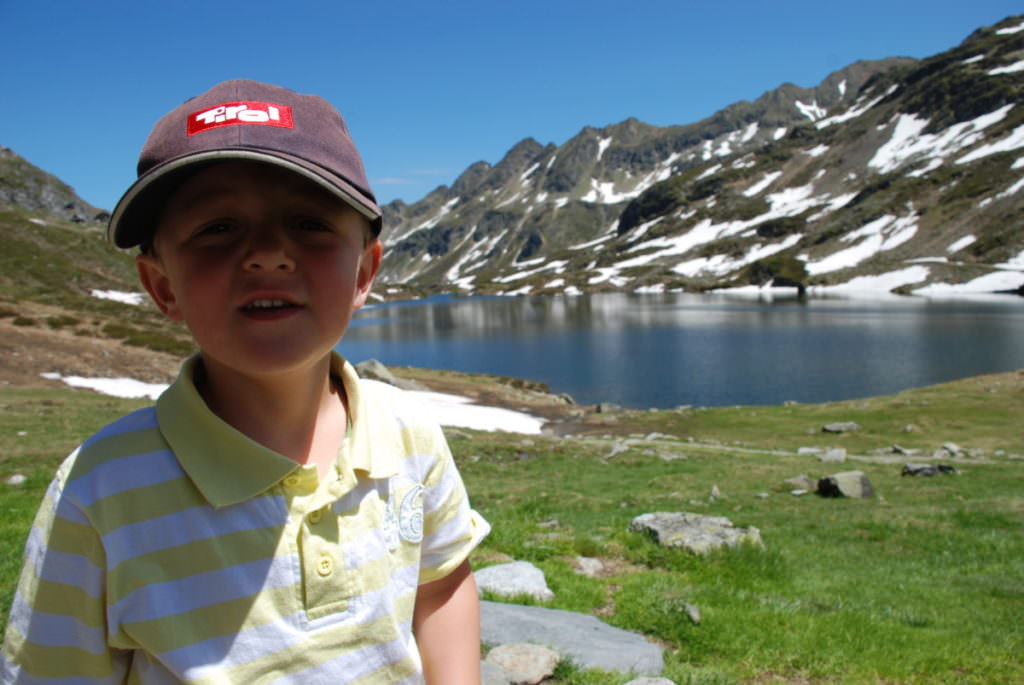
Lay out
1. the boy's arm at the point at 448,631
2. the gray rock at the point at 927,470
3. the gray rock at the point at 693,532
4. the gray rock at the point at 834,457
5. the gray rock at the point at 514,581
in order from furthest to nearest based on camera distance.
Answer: the gray rock at the point at 834,457 → the gray rock at the point at 927,470 → the gray rock at the point at 693,532 → the gray rock at the point at 514,581 → the boy's arm at the point at 448,631

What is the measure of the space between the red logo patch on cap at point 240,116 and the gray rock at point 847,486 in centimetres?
1695

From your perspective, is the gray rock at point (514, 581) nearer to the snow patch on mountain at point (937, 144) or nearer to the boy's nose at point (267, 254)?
the boy's nose at point (267, 254)

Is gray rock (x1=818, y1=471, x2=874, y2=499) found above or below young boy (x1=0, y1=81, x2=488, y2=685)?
below

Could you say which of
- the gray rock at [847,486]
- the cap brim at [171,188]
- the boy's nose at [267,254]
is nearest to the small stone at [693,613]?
the cap brim at [171,188]

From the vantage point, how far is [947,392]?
110 feet

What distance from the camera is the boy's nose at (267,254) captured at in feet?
6.20

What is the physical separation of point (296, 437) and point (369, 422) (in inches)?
9.9

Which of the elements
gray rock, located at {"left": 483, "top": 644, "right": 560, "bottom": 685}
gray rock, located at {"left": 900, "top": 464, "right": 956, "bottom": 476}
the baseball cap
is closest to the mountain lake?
gray rock, located at {"left": 900, "top": 464, "right": 956, "bottom": 476}

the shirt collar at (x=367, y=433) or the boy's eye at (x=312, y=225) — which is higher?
the boy's eye at (x=312, y=225)

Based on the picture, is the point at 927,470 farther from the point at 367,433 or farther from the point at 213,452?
the point at 213,452

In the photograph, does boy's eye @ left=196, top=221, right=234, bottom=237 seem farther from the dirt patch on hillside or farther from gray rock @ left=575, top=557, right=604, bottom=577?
the dirt patch on hillside

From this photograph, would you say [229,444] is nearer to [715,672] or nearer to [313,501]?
[313,501]

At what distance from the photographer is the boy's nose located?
74.4 inches

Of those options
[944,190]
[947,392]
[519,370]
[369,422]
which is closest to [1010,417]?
[947,392]
